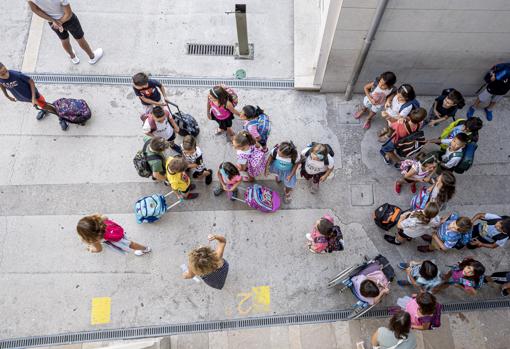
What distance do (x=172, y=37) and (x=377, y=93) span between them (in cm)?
430

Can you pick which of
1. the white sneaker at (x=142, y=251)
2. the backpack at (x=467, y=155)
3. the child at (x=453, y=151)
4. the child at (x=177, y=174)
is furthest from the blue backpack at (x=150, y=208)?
the backpack at (x=467, y=155)

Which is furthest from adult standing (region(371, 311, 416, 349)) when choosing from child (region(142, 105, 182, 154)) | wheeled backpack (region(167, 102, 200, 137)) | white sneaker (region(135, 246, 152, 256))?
wheeled backpack (region(167, 102, 200, 137))

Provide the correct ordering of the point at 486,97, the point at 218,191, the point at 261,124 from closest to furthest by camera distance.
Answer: the point at 261,124 < the point at 218,191 < the point at 486,97

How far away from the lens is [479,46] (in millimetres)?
6434

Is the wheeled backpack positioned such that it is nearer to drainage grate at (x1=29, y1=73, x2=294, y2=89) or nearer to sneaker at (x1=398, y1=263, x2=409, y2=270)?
drainage grate at (x1=29, y1=73, x2=294, y2=89)

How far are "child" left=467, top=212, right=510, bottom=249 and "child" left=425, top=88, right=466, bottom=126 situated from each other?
72.7 inches

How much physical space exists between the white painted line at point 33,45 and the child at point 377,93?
6.38 metres

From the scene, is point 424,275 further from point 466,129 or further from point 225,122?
point 225,122

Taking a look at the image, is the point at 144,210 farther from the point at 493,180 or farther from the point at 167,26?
the point at 493,180

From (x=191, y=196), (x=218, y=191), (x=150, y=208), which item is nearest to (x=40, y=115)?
(x=150, y=208)

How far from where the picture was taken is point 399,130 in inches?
246

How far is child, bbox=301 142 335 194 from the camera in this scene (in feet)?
18.0

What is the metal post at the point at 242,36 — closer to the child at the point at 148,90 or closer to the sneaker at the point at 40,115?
the child at the point at 148,90

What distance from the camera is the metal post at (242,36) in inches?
267
